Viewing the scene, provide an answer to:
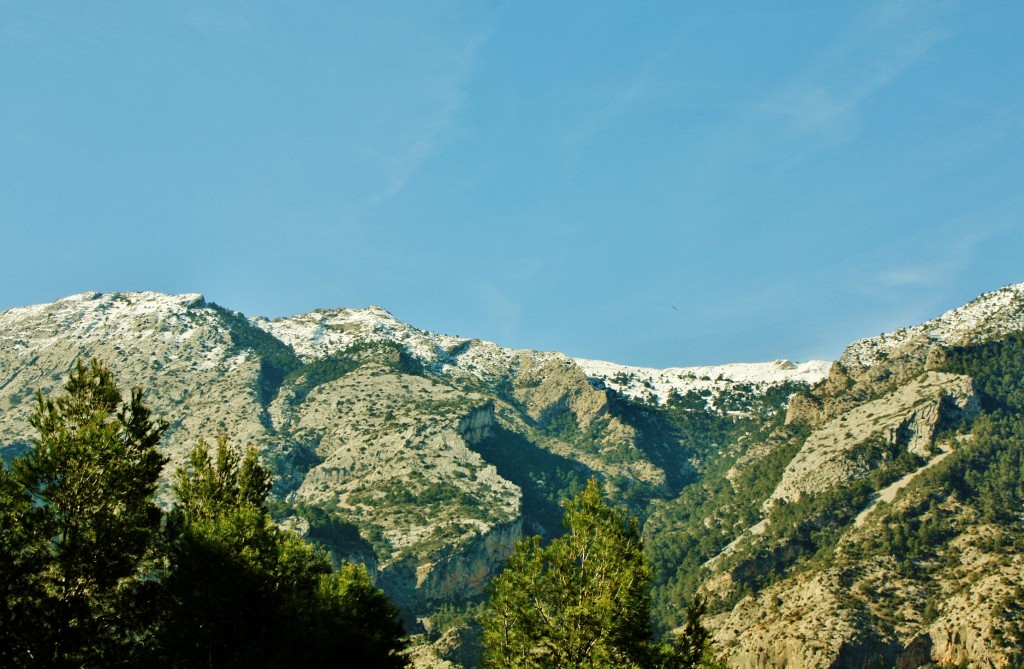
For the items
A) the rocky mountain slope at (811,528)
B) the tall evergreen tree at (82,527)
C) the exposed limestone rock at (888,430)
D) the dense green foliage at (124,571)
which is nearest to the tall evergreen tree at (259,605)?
the dense green foliage at (124,571)

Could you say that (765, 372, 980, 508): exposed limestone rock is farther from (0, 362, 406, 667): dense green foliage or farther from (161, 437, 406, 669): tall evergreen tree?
(0, 362, 406, 667): dense green foliage

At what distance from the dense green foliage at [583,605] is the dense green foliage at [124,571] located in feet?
32.4

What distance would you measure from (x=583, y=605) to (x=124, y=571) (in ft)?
70.1

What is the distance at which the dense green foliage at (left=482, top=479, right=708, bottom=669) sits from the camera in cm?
3766

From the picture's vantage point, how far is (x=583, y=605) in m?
38.3

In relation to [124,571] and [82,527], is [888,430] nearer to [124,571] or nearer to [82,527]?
[124,571]

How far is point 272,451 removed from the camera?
186m

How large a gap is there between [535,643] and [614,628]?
447 cm

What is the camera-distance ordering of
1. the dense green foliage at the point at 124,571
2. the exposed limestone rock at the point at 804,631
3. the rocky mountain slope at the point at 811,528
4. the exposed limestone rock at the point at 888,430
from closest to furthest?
1. the dense green foliage at the point at 124,571
2. the exposed limestone rock at the point at 804,631
3. the rocky mountain slope at the point at 811,528
4. the exposed limestone rock at the point at 888,430

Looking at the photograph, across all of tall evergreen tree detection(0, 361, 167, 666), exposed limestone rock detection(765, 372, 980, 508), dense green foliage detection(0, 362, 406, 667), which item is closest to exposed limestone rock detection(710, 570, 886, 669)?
exposed limestone rock detection(765, 372, 980, 508)

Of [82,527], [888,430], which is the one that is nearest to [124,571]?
[82,527]

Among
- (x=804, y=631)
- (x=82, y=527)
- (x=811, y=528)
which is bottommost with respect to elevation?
(x=804, y=631)

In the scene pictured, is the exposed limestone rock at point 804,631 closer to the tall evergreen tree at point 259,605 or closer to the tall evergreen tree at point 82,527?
the tall evergreen tree at point 259,605

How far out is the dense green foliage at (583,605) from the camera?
1483 inches
